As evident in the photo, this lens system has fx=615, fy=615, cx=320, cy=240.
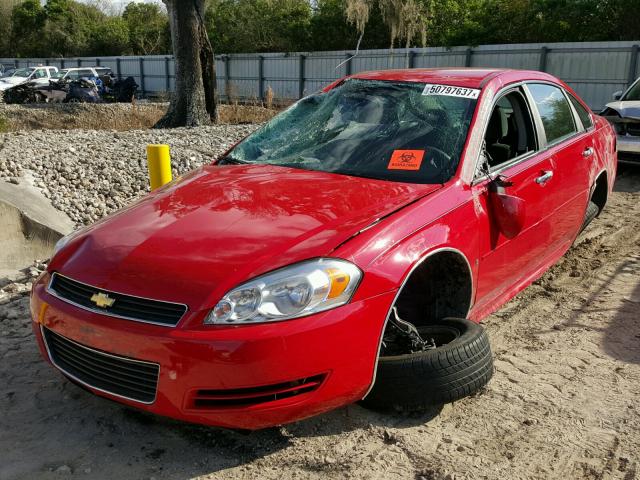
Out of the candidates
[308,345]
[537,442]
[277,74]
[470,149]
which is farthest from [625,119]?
[277,74]

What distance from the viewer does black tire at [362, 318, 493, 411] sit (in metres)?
2.78

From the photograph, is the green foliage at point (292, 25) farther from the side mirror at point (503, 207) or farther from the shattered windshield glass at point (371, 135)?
the side mirror at point (503, 207)

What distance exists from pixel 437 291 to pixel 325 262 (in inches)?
42.2

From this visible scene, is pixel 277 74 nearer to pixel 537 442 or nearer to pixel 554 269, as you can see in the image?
pixel 554 269

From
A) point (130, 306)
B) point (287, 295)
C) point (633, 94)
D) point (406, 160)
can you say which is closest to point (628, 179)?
point (633, 94)

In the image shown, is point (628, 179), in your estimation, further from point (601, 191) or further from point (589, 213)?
point (589, 213)

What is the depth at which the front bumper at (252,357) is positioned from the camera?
7.72ft

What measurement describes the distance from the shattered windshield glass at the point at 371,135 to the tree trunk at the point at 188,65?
32.0ft

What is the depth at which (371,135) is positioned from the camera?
12.0 ft

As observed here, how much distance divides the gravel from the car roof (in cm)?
349

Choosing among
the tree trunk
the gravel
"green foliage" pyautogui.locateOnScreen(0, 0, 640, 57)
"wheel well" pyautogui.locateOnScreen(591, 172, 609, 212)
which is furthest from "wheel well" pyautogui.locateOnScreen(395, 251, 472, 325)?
"green foliage" pyautogui.locateOnScreen(0, 0, 640, 57)

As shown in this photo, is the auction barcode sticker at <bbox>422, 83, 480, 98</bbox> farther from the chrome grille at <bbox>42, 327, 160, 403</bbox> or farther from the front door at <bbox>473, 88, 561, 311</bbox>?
the chrome grille at <bbox>42, 327, 160, 403</bbox>

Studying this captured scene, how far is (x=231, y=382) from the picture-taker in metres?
2.38

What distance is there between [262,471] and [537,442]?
4.11 feet
